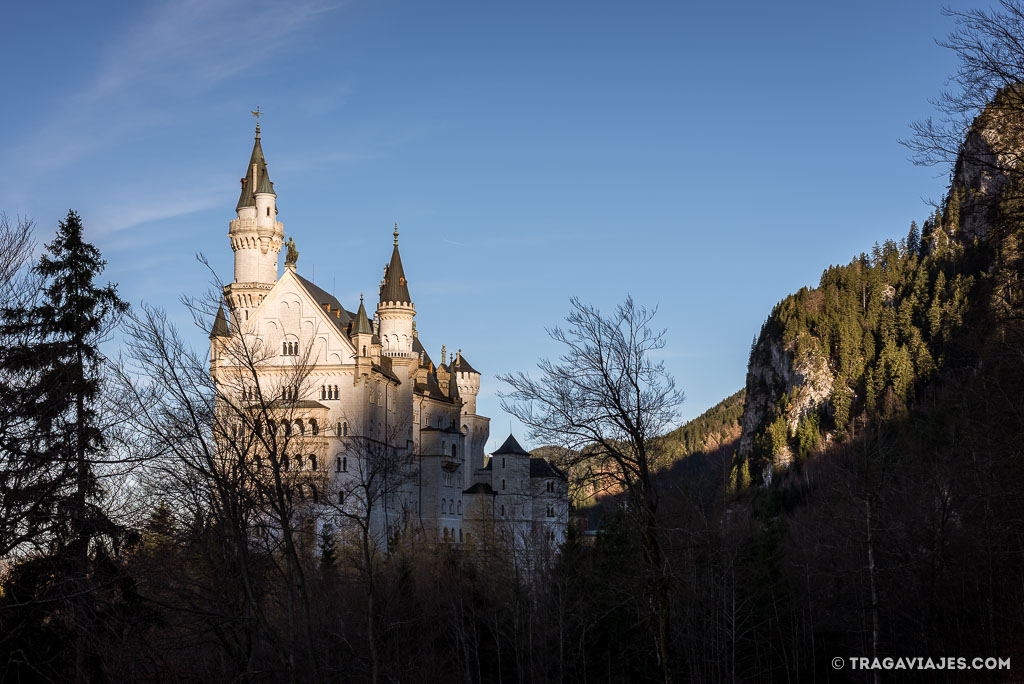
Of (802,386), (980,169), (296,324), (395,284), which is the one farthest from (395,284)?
(802,386)

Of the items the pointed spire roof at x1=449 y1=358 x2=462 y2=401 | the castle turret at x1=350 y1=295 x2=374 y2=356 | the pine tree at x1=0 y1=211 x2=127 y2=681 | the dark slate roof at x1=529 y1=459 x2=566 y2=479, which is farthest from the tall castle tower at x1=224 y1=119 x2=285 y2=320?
the pine tree at x1=0 y1=211 x2=127 y2=681

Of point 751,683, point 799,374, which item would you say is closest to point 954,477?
point 751,683

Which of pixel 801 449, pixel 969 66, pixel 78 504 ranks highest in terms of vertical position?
pixel 801 449

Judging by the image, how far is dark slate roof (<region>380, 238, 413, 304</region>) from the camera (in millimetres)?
96750

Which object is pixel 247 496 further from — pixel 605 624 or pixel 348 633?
pixel 605 624

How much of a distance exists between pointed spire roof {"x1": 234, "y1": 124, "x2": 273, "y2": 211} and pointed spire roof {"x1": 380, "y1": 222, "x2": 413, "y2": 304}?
41.3 ft

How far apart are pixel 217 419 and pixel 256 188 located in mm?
76250

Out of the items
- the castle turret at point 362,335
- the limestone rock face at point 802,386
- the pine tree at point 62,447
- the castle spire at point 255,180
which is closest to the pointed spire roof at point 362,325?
the castle turret at point 362,335

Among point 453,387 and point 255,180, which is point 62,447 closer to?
point 255,180

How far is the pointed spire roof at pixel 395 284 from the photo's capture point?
96750 millimetres

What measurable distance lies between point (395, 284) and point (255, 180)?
15.1m

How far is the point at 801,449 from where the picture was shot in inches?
6324

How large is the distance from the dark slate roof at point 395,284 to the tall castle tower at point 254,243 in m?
9.76

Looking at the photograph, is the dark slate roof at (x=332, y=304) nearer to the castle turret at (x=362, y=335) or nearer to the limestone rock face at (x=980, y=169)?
the castle turret at (x=362, y=335)
